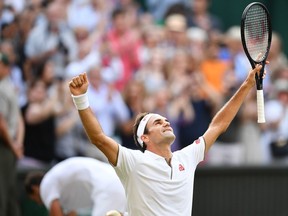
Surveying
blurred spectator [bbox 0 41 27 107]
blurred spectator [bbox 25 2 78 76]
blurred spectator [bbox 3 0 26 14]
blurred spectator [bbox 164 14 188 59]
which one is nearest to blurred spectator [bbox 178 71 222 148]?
blurred spectator [bbox 164 14 188 59]

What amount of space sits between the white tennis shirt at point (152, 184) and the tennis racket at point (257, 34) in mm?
1065

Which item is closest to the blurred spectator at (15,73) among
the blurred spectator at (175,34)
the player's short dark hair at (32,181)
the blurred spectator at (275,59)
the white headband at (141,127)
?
the player's short dark hair at (32,181)

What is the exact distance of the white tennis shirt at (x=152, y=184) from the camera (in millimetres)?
7922

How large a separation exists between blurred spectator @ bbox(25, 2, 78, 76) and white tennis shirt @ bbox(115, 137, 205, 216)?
5.16 m

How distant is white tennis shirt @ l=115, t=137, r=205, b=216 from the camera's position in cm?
792

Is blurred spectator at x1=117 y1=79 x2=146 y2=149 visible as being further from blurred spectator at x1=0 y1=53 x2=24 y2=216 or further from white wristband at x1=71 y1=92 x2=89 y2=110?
white wristband at x1=71 y1=92 x2=89 y2=110

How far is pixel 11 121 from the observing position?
1187 cm

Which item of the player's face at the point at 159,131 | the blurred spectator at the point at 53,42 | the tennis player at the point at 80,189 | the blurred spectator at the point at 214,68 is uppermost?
the blurred spectator at the point at 53,42

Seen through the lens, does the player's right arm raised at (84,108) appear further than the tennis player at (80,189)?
No

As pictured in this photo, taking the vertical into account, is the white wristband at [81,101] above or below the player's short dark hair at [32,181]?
above

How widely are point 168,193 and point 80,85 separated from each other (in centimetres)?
121

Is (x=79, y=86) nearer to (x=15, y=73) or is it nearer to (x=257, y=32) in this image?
(x=257, y=32)

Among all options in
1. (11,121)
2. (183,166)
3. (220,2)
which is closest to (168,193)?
(183,166)

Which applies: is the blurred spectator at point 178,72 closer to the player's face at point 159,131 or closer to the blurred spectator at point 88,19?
the blurred spectator at point 88,19
